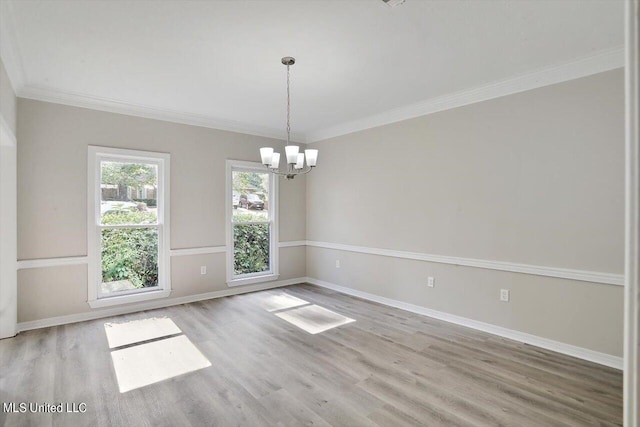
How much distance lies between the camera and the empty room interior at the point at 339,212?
2.46m

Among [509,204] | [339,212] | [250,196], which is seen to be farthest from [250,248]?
[509,204]

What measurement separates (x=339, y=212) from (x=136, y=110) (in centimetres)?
329

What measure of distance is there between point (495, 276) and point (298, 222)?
11.4ft

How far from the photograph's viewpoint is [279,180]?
5.91 meters

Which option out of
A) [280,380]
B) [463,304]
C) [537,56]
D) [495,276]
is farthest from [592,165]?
[280,380]

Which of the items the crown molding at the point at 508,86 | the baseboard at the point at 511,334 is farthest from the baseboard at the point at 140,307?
the crown molding at the point at 508,86

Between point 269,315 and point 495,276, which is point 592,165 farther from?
point 269,315

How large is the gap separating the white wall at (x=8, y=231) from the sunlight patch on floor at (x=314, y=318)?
2.90 m

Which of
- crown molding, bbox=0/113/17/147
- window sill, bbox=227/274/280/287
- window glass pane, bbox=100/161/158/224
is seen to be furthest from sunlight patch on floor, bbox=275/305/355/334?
crown molding, bbox=0/113/17/147

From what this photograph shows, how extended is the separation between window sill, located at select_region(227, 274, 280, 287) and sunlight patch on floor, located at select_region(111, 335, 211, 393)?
186cm

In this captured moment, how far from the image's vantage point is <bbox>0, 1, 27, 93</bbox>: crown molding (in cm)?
237

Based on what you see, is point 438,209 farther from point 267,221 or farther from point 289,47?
point 267,221

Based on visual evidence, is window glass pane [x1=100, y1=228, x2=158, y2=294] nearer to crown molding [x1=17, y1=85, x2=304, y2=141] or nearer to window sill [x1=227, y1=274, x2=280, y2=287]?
window sill [x1=227, y1=274, x2=280, y2=287]

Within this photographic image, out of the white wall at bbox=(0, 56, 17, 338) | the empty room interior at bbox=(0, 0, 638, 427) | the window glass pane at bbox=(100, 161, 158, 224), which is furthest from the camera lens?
the window glass pane at bbox=(100, 161, 158, 224)
